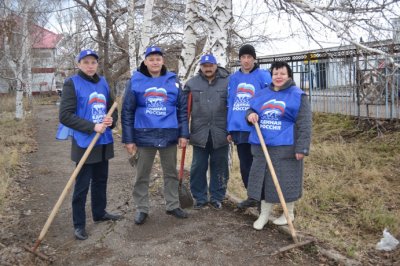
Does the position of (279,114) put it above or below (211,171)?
above

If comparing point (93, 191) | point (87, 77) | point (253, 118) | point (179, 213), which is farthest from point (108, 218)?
point (253, 118)

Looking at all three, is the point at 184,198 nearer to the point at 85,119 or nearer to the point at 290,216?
the point at 290,216

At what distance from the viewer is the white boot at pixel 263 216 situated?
14.4 ft

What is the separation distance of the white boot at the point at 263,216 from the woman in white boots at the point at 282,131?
153 mm

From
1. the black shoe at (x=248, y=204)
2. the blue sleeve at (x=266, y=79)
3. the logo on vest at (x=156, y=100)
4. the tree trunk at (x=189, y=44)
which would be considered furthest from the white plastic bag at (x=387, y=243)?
the tree trunk at (x=189, y=44)

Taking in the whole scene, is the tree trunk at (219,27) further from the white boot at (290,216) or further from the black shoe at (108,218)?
the black shoe at (108,218)

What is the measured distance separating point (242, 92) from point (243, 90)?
0.03 m

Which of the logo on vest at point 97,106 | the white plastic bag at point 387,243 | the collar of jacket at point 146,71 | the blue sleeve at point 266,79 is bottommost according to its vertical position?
the white plastic bag at point 387,243

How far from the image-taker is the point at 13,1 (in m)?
15.9

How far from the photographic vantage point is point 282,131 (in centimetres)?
412

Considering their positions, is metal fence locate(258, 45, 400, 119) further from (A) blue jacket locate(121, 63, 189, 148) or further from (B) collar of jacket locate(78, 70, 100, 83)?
(B) collar of jacket locate(78, 70, 100, 83)

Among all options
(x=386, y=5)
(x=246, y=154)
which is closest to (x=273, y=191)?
(x=246, y=154)

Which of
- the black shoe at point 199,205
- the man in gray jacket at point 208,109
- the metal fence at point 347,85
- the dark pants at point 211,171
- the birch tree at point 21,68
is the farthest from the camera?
the birch tree at point 21,68

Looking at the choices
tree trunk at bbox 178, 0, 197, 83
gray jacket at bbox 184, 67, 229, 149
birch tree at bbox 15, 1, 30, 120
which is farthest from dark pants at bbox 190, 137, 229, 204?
birch tree at bbox 15, 1, 30, 120
